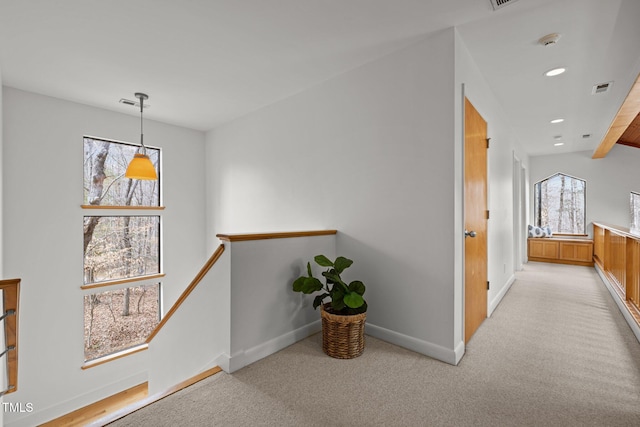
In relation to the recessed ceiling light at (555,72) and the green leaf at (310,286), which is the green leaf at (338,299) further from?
the recessed ceiling light at (555,72)

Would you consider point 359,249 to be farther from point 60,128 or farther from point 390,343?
point 60,128

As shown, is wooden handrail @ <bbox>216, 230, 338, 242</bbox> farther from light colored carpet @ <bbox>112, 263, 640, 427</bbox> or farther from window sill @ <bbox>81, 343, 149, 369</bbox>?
window sill @ <bbox>81, 343, 149, 369</bbox>

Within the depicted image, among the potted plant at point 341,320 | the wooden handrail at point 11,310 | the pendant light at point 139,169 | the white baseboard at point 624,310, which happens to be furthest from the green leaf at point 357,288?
the white baseboard at point 624,310

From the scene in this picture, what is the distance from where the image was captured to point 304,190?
133 inches

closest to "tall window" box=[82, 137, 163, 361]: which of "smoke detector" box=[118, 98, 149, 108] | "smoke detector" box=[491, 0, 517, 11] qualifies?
"smoke detector" box=[118, 98, 149, 108]

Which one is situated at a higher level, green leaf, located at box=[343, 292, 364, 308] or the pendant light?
the pendant light

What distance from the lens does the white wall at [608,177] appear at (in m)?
6.20

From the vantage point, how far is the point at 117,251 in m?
4.06

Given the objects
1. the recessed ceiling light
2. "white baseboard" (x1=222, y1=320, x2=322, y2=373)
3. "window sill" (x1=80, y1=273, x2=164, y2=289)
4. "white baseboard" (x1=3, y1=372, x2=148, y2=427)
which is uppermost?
the recessed ceiling light

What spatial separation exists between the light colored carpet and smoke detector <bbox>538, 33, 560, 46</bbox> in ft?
8.01

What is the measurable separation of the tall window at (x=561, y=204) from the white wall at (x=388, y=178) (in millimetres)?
6619

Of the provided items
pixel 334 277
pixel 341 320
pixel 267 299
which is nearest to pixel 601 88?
pixel 334 277

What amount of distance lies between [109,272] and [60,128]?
1.85 metres

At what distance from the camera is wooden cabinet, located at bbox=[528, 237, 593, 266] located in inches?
247
